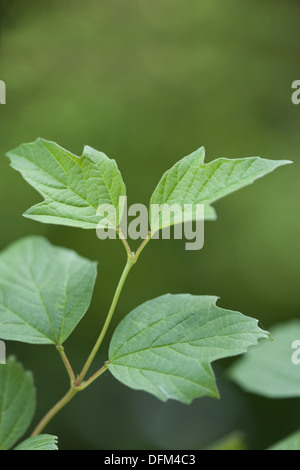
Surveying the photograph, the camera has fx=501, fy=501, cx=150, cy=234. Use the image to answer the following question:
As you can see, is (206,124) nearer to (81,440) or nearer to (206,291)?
(206,291)

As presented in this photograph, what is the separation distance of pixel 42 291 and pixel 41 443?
195mm

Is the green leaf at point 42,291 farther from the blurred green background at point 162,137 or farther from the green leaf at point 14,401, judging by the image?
the blurred green background at point 162,137

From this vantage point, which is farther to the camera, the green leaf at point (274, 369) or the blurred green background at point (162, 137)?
the blurred green background at point (162, 137)

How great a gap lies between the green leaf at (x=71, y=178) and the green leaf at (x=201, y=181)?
0.15ft

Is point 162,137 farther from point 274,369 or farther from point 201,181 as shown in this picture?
point 201,181

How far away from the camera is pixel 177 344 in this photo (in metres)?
0.47

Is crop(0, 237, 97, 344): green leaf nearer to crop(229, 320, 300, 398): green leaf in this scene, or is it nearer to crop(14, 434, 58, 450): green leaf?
crop(14, 434, 58, 450): green leaf

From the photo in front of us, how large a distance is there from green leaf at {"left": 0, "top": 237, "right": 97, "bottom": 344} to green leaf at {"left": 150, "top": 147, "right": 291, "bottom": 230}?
0.43 ft

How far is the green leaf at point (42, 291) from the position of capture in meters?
0.53

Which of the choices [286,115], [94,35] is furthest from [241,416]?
[94,35]

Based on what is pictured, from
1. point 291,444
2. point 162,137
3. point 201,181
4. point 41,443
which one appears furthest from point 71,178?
point 162,137

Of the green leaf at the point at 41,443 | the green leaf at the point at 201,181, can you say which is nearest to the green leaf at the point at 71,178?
the green leaf at the point at 201,181

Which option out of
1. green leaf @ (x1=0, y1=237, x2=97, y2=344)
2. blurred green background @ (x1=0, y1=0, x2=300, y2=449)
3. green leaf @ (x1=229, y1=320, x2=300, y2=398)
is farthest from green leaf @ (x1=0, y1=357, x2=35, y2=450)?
blurred green background @ (x1=0, y1=0, x2=300, y2=449)

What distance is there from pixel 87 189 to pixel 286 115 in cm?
251
